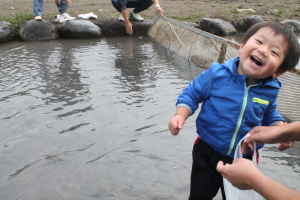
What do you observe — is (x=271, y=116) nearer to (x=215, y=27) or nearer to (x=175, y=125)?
(x=175, y=125)

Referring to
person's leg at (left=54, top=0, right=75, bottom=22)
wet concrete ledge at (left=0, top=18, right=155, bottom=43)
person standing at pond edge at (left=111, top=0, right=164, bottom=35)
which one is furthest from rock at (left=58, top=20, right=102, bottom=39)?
person standing at pond edge at (left=111, top=0, right=164, bottom=35)

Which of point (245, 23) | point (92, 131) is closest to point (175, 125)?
point (92, 131)

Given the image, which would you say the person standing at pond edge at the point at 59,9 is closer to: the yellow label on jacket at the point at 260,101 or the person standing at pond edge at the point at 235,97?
the person standing at pond edge at the point at 235,97

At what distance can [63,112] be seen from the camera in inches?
161

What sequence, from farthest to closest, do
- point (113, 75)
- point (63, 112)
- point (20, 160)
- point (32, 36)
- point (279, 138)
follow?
point (32, 36) → point (113, 75) → point (63, 112) → point (20, 160) → point (279, 138)

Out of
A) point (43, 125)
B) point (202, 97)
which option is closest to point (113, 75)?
point (43, 125)

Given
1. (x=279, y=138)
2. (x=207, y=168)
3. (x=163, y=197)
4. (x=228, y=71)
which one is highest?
(x=228, y=71)

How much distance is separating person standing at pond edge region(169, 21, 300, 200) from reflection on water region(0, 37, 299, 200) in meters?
0.66

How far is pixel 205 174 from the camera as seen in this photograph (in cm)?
210

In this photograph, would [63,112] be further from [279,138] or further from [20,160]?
[279,138]

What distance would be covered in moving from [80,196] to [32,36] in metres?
6.48

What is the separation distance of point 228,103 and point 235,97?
53 mm

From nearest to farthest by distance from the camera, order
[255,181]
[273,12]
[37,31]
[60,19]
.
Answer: [255,181]
[37,31]
[60,19]
[273,12]

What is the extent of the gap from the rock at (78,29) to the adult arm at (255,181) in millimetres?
7671
